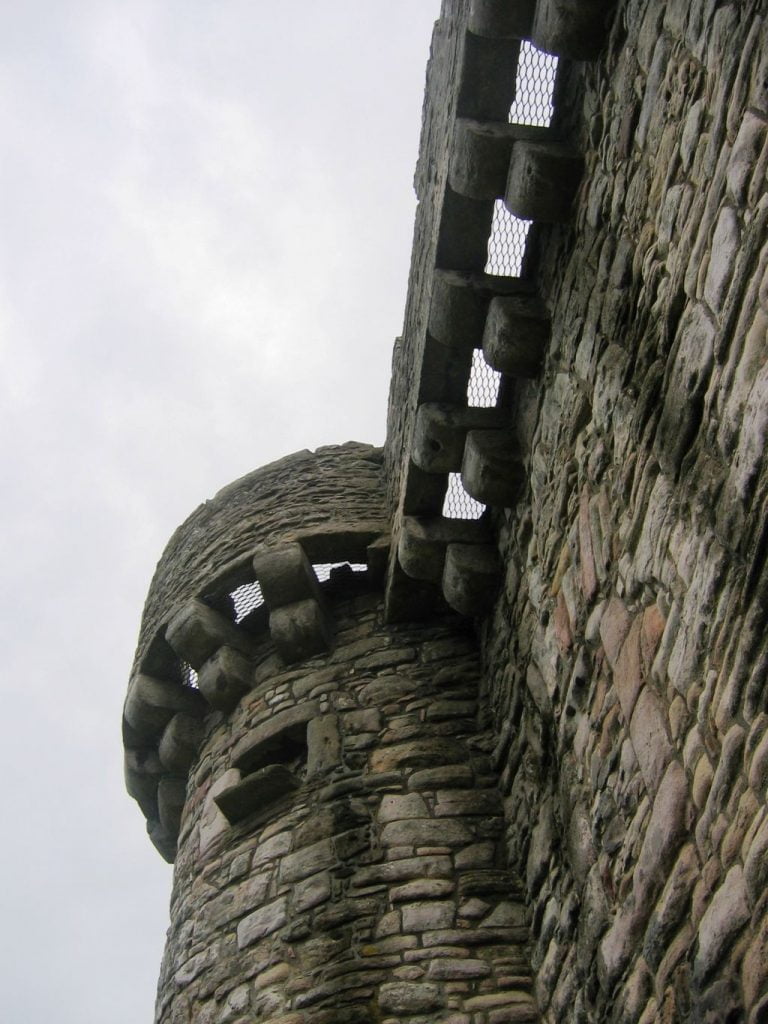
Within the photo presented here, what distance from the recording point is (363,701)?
642cm

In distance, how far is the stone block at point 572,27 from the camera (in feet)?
14.3

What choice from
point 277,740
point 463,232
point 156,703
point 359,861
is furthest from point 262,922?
point 463,232

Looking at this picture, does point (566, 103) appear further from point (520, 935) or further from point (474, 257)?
point (520, 935)

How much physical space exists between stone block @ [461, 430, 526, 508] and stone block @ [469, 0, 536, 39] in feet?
5.33

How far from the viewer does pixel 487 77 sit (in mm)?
4742

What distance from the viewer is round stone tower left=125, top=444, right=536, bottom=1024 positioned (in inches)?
201

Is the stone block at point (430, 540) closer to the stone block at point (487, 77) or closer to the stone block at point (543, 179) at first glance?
the stone block at point (543, 179)

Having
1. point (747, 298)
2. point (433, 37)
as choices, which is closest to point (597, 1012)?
point (747, 298)

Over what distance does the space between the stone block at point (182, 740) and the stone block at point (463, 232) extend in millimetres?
3521

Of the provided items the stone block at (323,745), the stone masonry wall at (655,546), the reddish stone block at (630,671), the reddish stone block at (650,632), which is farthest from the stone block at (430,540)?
the reddish stone block at (650,632)

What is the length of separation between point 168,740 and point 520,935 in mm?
3023

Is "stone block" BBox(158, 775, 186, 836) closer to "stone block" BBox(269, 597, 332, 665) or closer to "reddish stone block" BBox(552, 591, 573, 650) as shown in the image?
"stone block" BBox(269, 597, 332, 665)

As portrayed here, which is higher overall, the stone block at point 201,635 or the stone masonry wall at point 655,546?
the stone block at point 201,635

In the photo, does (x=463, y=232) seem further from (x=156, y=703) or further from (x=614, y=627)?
(x=156, y=703)
